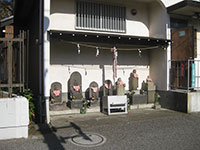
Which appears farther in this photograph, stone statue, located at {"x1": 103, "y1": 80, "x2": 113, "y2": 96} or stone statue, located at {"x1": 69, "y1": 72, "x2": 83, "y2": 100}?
stone statue, located at {"x1": 103, "y1": 80, "x2": 113, "y2": 96}

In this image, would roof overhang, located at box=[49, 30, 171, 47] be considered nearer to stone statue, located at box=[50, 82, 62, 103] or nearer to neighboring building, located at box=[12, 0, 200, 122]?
neighboring building, located at box=[12, 0, 200, 122]

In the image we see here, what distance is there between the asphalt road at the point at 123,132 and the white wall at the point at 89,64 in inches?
75.3

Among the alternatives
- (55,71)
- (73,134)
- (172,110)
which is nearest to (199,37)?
(172,110)

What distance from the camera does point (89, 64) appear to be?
9125 millimetres

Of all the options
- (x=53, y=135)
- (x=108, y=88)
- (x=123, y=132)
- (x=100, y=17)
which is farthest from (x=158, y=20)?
(x=53, y=135)

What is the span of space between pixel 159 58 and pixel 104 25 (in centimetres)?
306

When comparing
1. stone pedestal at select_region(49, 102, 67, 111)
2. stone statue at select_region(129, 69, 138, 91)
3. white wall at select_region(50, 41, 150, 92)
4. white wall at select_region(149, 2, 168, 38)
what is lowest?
stone pedestal at select_region(49, 102, 67, 111)

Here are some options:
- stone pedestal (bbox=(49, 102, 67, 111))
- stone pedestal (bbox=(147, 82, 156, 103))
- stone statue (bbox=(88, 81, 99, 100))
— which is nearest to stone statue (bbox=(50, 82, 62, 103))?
stone pedestal (bbox=(49, 102, 67, 111))

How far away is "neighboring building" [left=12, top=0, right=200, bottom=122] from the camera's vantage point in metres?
8.26

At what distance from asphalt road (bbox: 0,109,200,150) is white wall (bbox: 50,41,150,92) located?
1.91m

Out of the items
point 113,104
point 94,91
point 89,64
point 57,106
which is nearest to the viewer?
point 57,106

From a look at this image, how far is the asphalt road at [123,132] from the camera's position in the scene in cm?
466

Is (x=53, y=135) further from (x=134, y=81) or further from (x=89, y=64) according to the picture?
(x=134, y=81)

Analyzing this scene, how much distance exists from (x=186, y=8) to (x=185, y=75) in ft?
9.47
